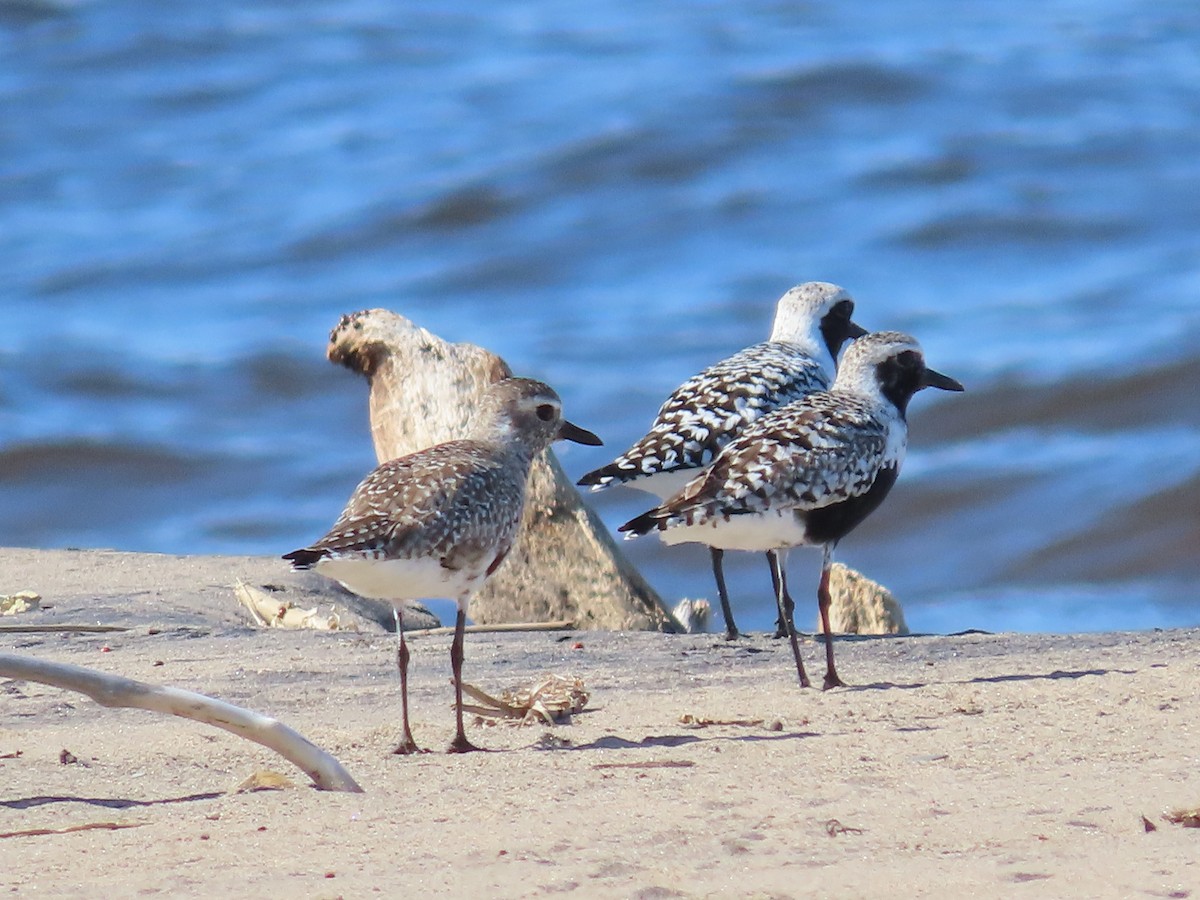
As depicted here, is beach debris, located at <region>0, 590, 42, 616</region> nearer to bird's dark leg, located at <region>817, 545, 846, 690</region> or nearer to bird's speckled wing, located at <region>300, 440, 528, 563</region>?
bird's speckled wing, located at <region>300, 440, 528, 563</region>

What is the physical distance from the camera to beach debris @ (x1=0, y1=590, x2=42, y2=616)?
7109 mm

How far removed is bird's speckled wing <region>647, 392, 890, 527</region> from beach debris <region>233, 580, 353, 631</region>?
5.97 feet

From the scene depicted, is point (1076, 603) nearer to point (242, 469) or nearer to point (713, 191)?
point (242, 469)

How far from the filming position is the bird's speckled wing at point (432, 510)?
5.28 metres

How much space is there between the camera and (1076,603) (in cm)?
1101

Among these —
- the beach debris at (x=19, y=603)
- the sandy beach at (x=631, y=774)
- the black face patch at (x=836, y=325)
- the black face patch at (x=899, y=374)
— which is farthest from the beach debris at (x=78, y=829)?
the black face patch at (x=836, y=325)

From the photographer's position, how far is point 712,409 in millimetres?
7586

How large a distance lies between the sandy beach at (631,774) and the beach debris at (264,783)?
43mm

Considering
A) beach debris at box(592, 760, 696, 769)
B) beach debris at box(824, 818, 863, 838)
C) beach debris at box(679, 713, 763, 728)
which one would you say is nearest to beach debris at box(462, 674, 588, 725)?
beach debris at box(679, 713, 763, 728)

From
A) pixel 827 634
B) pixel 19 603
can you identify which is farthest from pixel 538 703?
pixel 19 603

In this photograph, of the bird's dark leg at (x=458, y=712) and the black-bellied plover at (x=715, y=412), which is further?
the black-bellied plover at (x=715, y=412)

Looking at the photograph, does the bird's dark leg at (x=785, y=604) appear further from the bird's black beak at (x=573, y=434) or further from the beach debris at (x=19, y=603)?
the beach debris at (x=19, y=603)

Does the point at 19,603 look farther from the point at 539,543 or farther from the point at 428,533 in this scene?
the point at 428,533

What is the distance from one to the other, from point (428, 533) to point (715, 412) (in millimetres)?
2444
